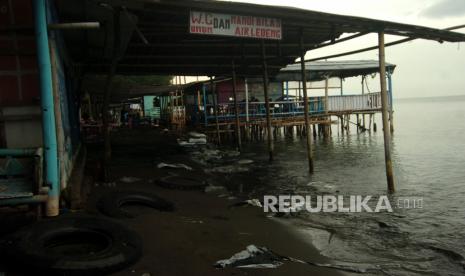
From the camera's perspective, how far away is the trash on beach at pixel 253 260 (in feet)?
15.0

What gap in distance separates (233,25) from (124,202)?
3967mm

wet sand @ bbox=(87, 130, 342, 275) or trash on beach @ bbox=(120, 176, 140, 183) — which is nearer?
wet sand @ bbox=(87, 130, 342, 275)

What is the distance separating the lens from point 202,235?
18.4ft

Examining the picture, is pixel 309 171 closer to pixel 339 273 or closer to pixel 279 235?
pixel 279 235

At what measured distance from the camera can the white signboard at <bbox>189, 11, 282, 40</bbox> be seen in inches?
299

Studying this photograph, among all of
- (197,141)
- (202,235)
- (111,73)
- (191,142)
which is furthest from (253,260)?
(197,141)

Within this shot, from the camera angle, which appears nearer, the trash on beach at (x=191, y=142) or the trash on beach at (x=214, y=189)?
the trash on beach at (x=214, y=189)

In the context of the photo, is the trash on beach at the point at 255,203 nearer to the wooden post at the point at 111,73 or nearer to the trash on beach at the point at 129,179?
the trash on beach at the point at 129,179

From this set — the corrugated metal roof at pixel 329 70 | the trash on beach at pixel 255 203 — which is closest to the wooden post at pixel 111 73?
the trash on beach at pixel 255 203

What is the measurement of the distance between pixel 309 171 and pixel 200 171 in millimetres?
3510

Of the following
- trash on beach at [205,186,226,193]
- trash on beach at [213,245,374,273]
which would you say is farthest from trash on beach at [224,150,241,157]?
trash on beach at [213,245,374,273]

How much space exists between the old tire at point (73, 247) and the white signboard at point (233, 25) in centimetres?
427

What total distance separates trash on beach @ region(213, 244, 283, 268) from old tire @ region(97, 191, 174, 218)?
75.6 inches

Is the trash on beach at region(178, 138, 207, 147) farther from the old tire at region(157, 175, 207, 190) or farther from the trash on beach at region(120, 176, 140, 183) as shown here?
the trash on beach at region(120, 176, 140, 183)
